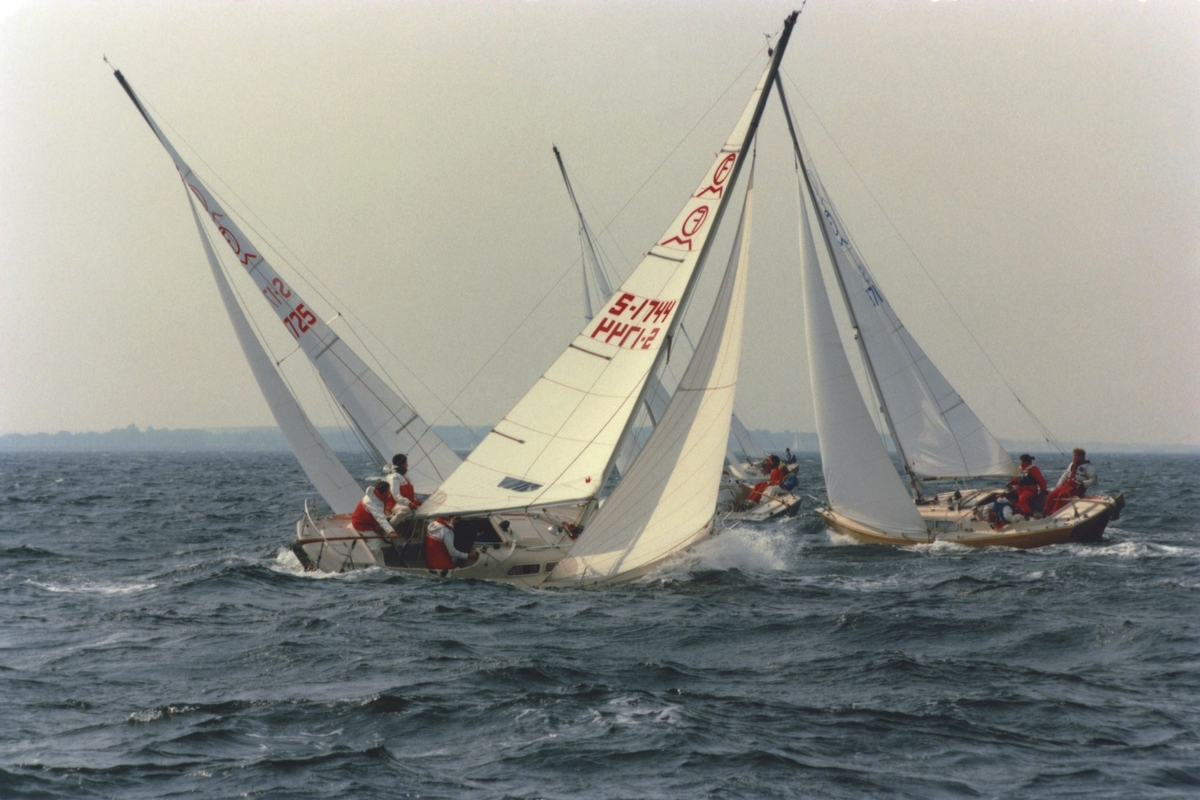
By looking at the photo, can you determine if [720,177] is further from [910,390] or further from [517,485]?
[910,390]

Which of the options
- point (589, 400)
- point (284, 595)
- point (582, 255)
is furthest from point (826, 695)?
point (582, 255)

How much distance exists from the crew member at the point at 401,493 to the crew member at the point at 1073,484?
12.7 m

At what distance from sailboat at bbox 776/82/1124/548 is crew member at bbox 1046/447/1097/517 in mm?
300

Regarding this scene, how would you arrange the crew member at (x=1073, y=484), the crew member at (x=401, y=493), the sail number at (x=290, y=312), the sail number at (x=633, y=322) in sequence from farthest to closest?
the crew member at (x=1073, y=484) → the sail number at (x=290, y=312) → the sail number at (x=633, y=322) → the crew member at (x=401, y=493)

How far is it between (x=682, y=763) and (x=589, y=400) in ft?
27.6

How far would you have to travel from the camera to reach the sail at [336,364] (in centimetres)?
2041

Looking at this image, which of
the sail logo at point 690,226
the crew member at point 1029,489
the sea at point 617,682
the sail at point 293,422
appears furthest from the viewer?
the crew member at point 1029,489

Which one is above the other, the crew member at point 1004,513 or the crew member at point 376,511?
the crew member at point 376,511

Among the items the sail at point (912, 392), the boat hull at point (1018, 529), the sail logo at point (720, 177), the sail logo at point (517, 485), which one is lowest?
the boat hull at point (1018, 529)

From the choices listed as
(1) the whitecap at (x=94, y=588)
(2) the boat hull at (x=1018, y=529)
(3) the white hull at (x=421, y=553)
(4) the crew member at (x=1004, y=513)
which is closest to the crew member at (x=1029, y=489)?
(4) the crew member at (x=1004, y=513)

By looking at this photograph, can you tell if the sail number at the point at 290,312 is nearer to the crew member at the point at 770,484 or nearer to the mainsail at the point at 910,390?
the mainsail at the point at 910,390

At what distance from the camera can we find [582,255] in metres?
33.2

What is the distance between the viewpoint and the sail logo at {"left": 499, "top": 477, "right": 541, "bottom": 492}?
15133mm

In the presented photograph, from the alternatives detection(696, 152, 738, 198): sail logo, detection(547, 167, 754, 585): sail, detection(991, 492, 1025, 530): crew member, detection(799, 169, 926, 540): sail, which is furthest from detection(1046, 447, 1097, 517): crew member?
detection(696, 152, 738, 198): sail logo
